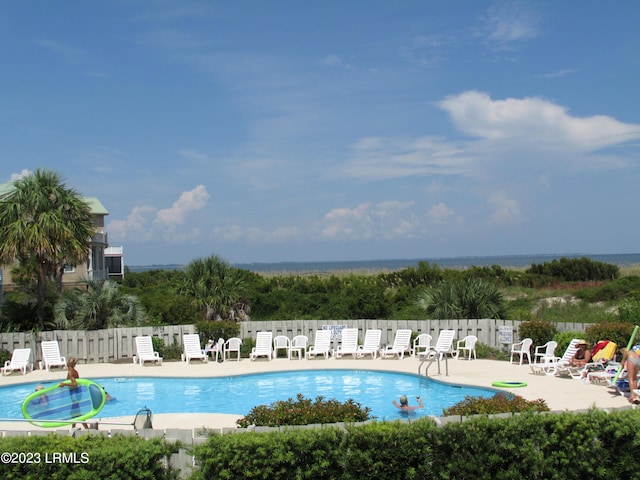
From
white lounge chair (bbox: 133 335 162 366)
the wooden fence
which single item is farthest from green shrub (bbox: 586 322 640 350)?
white lounge chair (bbox: 133 335 162 366)

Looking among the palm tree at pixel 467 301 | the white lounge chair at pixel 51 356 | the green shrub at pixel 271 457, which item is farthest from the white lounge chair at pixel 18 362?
the green shrub at pixel 271 457

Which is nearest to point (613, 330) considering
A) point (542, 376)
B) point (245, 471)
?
point (542, 376)

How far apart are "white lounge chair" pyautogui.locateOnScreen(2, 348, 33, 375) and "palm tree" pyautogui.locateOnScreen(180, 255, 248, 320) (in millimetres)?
6102

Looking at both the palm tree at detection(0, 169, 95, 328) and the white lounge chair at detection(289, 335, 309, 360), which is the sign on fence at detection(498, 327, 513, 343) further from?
the palm tree at detection(0, 169, 95, 328)

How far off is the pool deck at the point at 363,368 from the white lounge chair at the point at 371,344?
337 millimetres

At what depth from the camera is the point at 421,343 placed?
1898 centimetres

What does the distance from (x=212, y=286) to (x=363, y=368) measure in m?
7.19

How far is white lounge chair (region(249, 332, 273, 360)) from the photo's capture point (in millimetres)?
18578

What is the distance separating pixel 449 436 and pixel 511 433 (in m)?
0.64

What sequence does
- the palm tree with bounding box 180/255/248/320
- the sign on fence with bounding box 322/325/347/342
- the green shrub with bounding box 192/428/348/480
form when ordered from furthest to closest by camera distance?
the palm tree with bounding box 180/255/248/320 < the sign on fence with bounding box 322/325/347/342 < the green shrub with bounding box 192/428/348/480

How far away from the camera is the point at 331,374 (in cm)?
1708

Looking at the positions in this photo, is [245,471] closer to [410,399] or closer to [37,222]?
[410,399]

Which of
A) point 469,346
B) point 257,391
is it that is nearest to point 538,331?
point 469,346

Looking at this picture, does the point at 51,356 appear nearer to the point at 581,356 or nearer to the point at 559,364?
the point at 559,364
